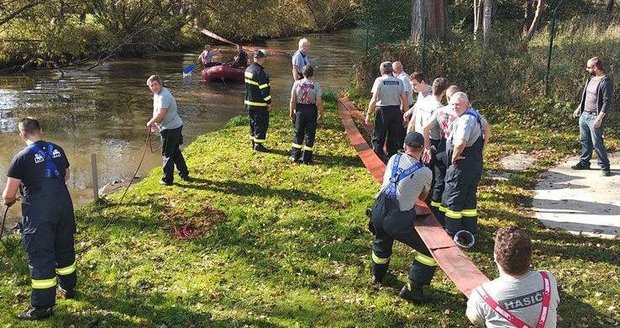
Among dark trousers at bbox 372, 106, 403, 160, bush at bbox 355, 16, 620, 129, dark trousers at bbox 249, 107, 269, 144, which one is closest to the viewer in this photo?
dark trousers at bbox 372, 106, 403, 160

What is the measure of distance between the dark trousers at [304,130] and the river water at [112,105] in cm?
344

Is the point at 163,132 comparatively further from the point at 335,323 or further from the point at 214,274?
the point at 335,323

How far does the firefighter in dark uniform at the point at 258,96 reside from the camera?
10766mm

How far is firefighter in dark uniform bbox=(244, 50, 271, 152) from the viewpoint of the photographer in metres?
10.8

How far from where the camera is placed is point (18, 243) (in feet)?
25.8

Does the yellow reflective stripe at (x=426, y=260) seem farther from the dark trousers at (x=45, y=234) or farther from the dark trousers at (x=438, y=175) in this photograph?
the dark trousers at (x=45, y=234)

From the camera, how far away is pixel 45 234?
5.75 m

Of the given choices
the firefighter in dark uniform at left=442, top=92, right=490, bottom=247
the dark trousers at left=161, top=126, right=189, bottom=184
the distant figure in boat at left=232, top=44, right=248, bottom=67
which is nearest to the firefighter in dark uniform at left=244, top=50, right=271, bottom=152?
the dark trousers at left=161, top=126, right=189, bottom=184

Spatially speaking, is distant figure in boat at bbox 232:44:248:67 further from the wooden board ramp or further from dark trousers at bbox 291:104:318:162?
the wooden board ramp

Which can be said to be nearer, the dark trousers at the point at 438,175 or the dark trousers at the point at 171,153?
the dark trousers at the point at 438,175

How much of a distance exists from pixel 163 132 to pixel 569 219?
6427mm

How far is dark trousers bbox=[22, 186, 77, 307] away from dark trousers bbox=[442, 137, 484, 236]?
438 cm

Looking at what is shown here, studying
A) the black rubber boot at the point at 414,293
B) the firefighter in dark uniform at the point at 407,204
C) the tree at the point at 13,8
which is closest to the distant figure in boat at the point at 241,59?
the tree at the point at 13,8

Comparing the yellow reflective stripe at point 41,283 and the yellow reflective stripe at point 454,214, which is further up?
the yellow reflective stripe at point 454,214
